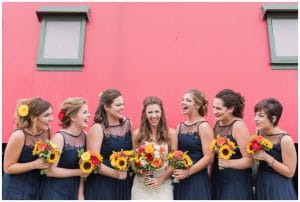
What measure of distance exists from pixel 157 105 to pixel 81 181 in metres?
1.37

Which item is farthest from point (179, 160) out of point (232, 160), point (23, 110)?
point (23, 110)

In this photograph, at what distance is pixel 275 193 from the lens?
455cm

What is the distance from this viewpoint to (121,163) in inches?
175

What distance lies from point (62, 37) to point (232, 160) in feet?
12.5

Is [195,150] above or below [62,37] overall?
below

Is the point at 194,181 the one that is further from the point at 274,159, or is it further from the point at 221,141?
the point at 274,159

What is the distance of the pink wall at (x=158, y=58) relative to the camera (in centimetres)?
621

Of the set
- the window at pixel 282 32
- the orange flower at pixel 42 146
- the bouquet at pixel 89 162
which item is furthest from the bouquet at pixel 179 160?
the window at pixel 282 32

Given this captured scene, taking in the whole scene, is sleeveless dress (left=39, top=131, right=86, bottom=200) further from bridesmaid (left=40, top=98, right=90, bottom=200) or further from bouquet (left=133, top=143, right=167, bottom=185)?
bouquet (left=133, top=143, right=167, bottom=185)

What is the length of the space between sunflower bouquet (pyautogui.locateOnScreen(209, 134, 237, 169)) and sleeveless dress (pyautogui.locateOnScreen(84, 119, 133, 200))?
1.12m

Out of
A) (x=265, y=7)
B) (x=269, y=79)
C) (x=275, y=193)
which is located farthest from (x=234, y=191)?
(x=265, y=7)

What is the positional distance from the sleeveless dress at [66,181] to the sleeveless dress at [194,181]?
1310 millimetres

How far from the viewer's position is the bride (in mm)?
4684

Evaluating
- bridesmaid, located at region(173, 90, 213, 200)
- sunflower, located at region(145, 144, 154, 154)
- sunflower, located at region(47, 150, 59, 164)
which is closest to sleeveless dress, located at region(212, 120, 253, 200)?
bridesmaid, located at region(173, 90, 213, 200)
